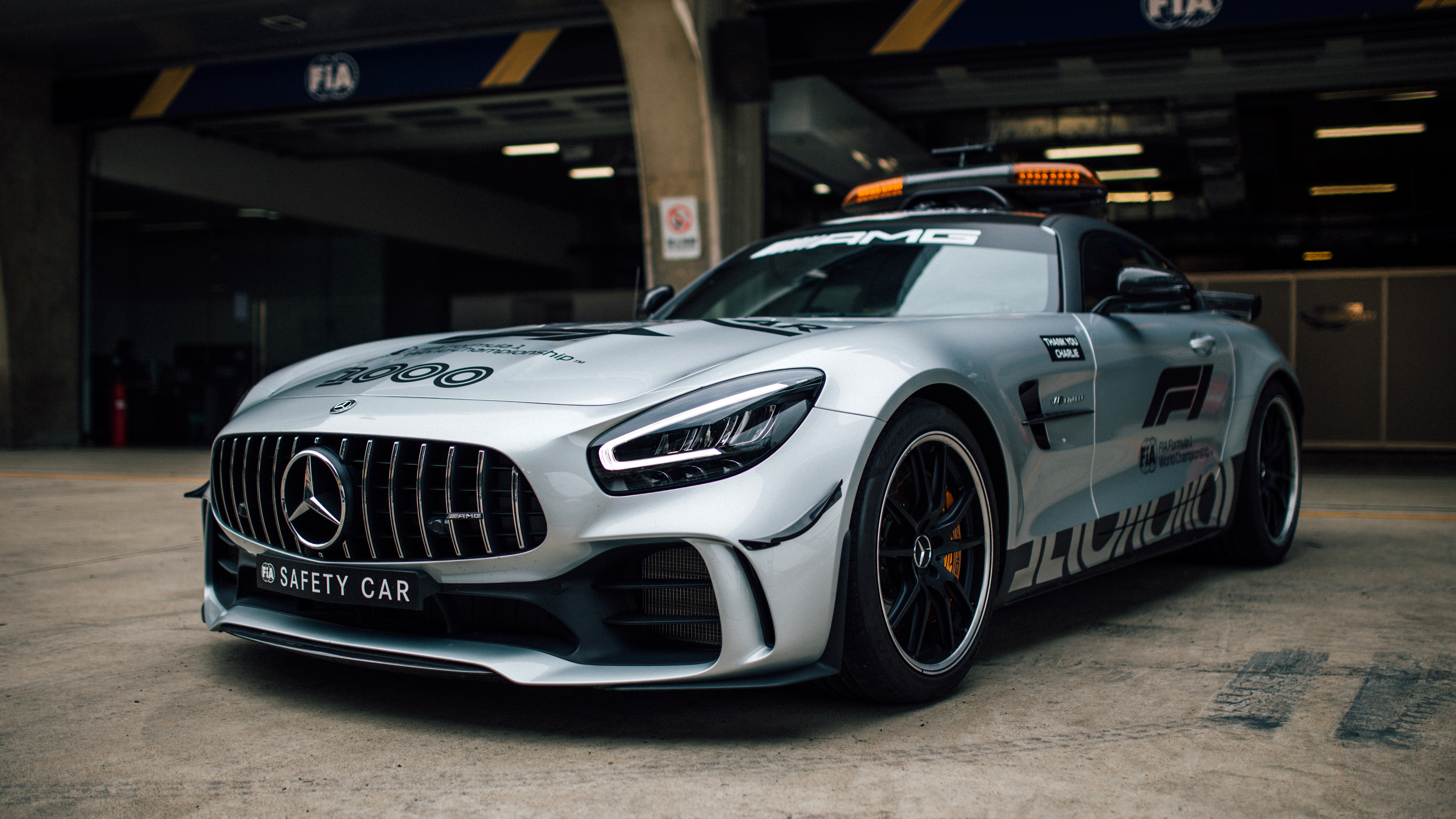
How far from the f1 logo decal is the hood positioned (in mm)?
1142

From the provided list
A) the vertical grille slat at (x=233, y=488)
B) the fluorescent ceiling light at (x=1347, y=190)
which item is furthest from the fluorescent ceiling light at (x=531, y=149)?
the vertical grille slat at (x=233, y=488)

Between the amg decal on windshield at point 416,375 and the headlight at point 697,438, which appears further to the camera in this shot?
the amg decal on windshield at point 416,375

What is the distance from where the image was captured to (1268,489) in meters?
4.48

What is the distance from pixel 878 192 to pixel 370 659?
3.13 meters

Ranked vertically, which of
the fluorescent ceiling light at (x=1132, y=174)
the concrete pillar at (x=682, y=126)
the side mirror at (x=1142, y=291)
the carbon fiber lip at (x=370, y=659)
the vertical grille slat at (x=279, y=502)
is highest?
the fluorescent ceiling light at (x=1132, y=174)

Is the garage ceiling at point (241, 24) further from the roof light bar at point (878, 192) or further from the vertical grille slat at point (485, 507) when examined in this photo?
the vertical grille slat at point (485, 507)

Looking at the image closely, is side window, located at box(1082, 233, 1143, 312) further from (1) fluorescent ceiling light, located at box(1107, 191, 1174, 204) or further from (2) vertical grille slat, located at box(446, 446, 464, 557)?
(1) fluorescent ceiling light, located at box(1107, 191, 1174, 204)

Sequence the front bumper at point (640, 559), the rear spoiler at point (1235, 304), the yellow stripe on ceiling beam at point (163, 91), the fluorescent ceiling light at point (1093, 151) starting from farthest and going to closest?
the fluorescent ceiling light at point (1093, 151) → the yellow stripe on ceiling beam at point (163, 91) → the rear spoiler at point (1235, 304) → the front bumper at point (640, 559)

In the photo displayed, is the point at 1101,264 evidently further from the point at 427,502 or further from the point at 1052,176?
the point at 427,502

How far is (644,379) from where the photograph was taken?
2377 millimetres

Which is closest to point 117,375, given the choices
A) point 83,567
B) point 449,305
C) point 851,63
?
point 449,305

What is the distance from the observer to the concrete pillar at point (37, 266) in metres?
13.1

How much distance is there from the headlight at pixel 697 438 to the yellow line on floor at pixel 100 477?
699 cm

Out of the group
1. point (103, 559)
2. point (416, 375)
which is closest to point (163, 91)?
point (103, 559)
